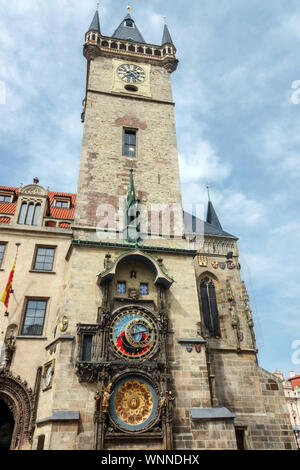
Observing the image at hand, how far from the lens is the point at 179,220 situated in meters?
15.8

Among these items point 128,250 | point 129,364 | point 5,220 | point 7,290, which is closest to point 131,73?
point 5,220

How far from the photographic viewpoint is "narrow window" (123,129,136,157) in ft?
56.4

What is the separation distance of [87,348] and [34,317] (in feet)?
9.89

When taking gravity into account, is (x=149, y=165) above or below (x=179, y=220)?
above

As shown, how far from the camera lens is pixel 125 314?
39.7ft

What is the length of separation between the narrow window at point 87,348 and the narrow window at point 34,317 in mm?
2413

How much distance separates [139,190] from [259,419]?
10557mm

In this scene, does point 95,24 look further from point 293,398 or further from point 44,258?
point 293,398

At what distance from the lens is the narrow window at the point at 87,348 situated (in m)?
11.2

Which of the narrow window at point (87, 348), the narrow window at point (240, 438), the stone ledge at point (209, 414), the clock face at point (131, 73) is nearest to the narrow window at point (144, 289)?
the narrow window at point (87, 348)
